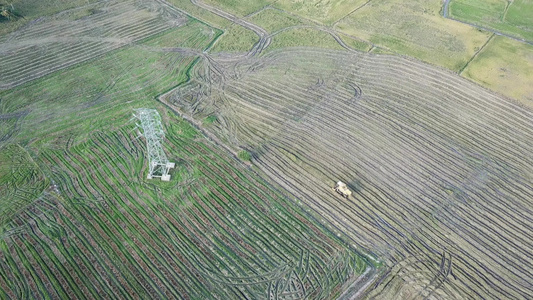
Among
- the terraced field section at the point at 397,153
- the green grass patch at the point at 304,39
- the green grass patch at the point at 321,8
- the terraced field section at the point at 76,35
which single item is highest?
the terraced field section at the point at 76,35

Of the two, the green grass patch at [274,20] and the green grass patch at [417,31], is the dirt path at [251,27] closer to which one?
the green grass patch at [274,20]

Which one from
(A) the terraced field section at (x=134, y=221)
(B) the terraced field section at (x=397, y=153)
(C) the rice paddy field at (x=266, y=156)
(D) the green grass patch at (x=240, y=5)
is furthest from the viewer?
(D) the green grass patch at (x=240, y=5)

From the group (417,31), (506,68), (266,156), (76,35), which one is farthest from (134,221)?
(506,68)

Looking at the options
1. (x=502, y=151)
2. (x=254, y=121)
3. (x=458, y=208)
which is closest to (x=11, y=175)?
(x=254, y=121)

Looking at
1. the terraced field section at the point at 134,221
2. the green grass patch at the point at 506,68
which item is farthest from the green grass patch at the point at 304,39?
the terraced field section at the point at 134,221

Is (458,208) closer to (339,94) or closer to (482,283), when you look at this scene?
(482,283)

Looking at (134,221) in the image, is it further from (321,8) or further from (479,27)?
(479,27)
